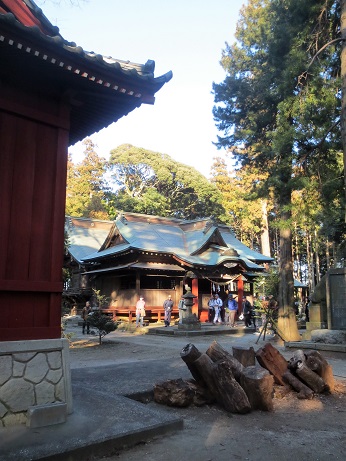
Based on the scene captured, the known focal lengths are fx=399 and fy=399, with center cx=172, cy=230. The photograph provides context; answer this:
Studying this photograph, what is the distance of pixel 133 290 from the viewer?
24938mm

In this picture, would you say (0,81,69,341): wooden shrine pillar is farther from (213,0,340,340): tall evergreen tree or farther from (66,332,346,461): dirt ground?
(213,0,340,340): tall evergreen tree

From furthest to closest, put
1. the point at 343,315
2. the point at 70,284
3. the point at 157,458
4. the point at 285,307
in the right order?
the point at 70,284 < the point at 285,307 < the point at 343,315 < the point at 157,458

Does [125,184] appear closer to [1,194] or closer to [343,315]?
[343,315]

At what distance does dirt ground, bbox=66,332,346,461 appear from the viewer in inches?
167

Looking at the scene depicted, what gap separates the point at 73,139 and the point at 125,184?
134 feet

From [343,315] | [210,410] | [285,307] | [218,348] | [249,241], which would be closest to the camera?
[210,410]

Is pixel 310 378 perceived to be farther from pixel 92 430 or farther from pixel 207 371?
pixel 92 430

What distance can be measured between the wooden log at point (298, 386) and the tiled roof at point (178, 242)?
17245 mm

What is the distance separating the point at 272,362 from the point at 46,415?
4.14m

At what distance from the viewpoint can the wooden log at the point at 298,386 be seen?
669cm

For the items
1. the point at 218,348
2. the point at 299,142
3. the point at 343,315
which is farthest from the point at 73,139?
the point at 343,315

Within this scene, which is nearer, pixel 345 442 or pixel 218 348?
pixel 345 442

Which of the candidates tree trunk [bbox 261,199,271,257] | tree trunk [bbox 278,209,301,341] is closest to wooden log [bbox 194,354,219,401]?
tree trunk [bbox 278,209,301,341]

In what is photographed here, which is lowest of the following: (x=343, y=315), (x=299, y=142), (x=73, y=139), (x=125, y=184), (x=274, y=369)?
(x=274, y=369)
